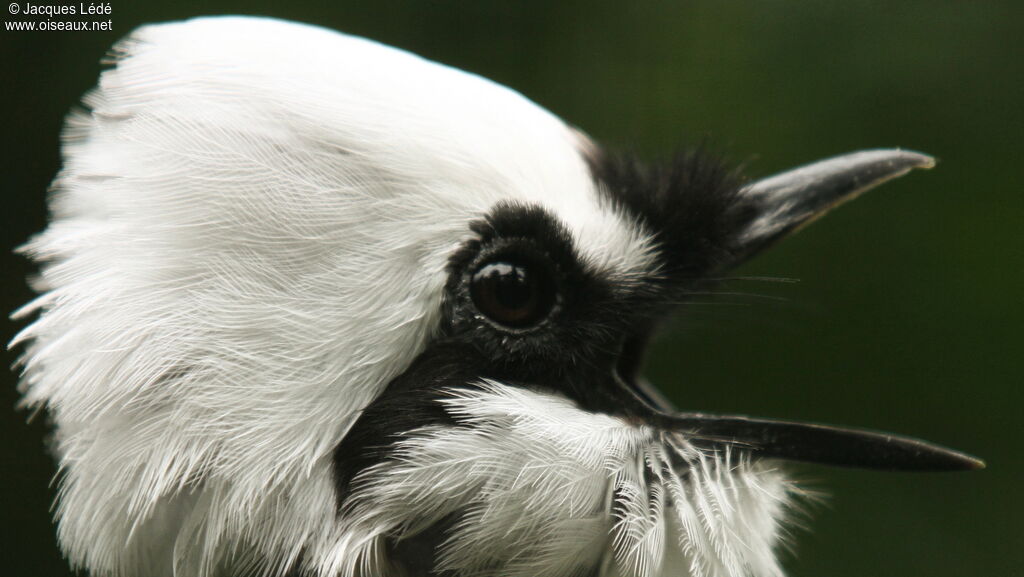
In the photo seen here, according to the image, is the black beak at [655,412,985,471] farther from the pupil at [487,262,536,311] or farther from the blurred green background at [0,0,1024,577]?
the blurred green background at [0,0,1024,577]

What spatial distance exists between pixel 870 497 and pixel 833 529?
21 cm

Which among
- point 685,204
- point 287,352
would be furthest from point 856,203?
point 287,352

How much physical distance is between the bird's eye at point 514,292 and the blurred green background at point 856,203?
2135 mm

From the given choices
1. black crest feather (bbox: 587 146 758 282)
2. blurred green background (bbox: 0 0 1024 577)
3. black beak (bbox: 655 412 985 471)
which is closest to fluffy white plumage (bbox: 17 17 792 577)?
black beak (bbox: 655 412 985 471)

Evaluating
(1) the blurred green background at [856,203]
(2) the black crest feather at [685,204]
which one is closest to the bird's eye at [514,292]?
(2) the black crest feather at [685,204]

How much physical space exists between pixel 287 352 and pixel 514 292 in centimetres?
47

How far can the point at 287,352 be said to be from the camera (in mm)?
1959

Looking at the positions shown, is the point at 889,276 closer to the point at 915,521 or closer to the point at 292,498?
the point at 915,521

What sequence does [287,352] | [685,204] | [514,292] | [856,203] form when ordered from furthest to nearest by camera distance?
[856,203] → [685,204] → [514,292] → [287,352]

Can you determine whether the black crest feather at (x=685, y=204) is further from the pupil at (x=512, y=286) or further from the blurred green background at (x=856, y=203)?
the blurred green background at (x=856, y=203)

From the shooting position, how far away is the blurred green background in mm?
4156

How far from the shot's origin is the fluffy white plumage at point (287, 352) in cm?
196

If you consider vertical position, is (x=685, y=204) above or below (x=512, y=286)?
above

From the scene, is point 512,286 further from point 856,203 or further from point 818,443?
point 856,203
